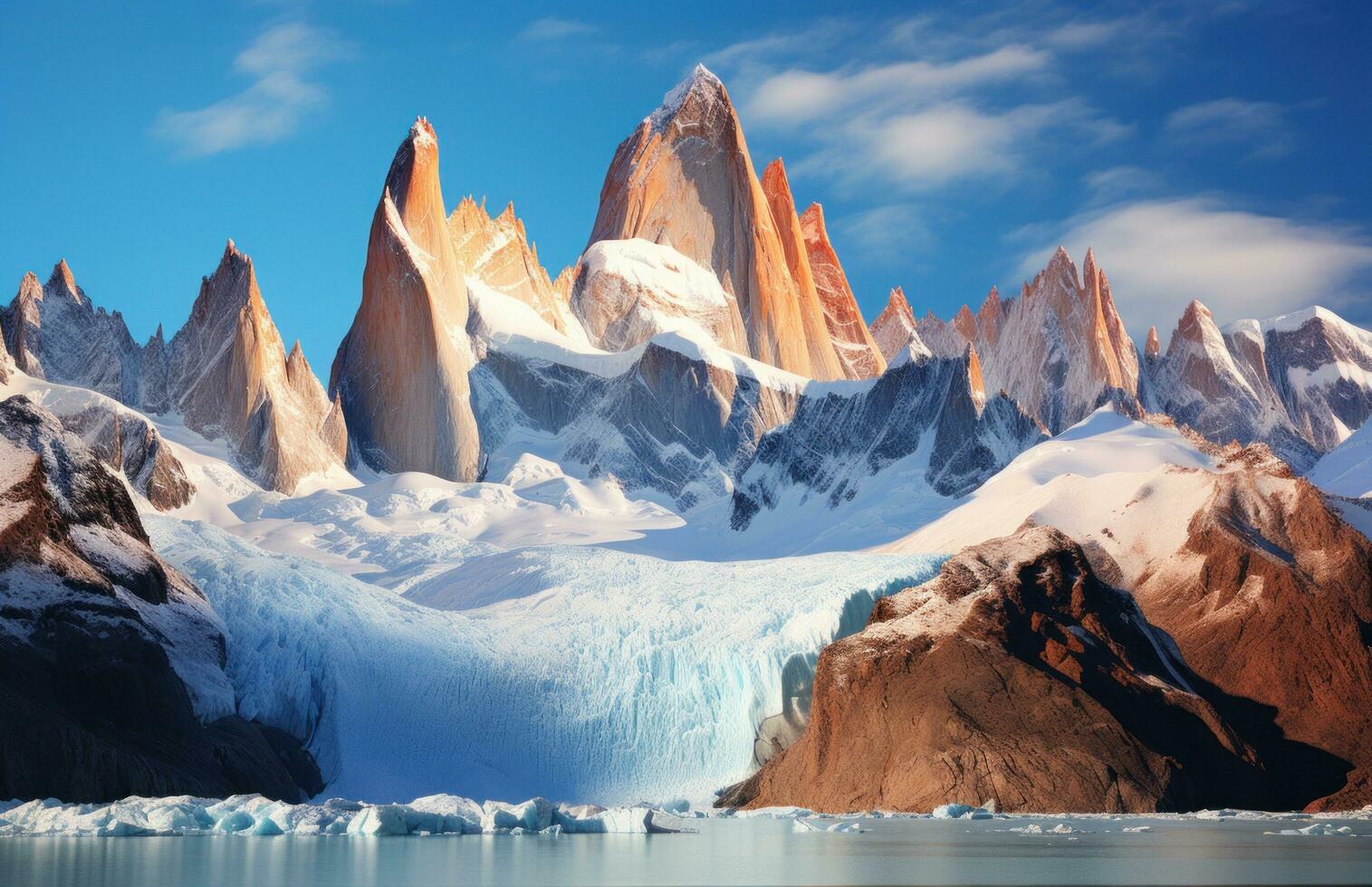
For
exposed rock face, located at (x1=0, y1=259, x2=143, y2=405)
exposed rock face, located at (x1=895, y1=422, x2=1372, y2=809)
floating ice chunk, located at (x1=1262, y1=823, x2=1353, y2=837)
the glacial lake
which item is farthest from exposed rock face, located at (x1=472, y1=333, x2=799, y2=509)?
the glacial lake

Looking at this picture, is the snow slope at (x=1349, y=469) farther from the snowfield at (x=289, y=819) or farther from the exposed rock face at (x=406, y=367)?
the snowfield at (x=289, y=819)

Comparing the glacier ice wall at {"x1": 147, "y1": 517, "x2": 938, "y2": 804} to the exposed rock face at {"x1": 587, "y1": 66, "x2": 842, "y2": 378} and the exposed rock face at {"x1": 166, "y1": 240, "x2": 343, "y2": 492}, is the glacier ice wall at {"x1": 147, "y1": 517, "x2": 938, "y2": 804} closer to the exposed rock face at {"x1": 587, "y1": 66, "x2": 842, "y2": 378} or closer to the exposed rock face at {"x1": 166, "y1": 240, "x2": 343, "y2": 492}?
the exposed rock face at {"x1": 166, "y1": 240, "x2": 343, "y2": 492}

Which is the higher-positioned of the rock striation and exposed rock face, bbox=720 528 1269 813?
the rock striation

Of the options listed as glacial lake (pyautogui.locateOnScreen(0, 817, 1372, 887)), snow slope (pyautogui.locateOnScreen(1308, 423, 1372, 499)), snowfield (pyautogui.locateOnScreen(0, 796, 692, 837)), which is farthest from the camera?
snow slope (pyautogui.locateOnScreen(1308, 423, 1372, 499))

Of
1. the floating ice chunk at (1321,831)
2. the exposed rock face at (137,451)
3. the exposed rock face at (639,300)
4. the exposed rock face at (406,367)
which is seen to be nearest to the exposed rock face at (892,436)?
the exposed rock face at (406,367)

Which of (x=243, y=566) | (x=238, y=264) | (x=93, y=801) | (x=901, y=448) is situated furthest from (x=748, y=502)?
(x=93, y=801)
